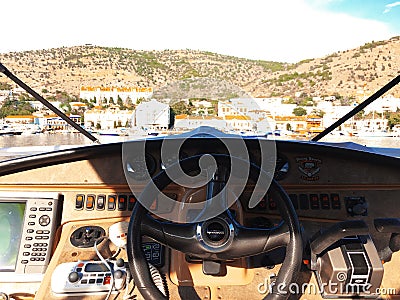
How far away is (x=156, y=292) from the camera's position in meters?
1.04

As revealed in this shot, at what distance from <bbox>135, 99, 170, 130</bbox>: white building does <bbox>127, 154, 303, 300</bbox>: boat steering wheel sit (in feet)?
1.99

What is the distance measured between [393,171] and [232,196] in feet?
3.11

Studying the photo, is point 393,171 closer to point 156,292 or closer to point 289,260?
point 289,260

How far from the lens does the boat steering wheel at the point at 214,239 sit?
3.53 feet

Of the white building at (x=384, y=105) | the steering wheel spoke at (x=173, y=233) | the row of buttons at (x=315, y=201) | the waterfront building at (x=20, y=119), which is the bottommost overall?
the row of buttons at (x=315, y=201)

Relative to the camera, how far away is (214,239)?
3.76 ft

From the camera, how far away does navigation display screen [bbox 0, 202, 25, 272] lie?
159 centimetres

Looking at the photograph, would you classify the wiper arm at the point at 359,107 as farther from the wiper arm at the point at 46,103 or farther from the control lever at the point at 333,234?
the wiper arm at the point at 46,103

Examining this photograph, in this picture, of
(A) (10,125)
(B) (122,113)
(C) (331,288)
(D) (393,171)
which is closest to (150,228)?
(C) (331,288)

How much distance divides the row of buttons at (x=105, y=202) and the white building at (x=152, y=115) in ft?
1.17

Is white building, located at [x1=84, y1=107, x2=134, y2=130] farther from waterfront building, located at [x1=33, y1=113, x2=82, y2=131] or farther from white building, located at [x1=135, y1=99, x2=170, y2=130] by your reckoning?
white building, located at [x1=135, y1=99, x2=170, y2=130]

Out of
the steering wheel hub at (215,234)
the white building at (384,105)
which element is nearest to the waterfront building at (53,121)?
the steering wheel hub at (215,234)

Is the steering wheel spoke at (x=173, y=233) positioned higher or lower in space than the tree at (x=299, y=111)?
lower

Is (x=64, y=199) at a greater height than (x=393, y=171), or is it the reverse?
(x=393, y=171)
